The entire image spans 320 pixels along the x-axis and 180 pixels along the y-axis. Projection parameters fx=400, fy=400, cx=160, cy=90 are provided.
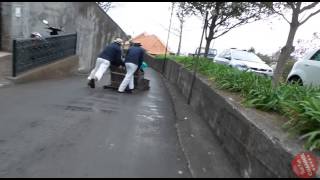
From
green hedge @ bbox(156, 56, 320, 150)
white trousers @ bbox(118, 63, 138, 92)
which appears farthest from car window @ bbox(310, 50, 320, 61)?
white trousers @ bbox(118, 63, 138, 92)

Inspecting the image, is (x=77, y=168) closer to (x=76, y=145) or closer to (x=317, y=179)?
(x=76, y=145)

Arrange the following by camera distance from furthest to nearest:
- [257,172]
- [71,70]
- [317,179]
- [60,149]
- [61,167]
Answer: [71,70] → [60,149] → [61,167] → [257,172] → [317,179]

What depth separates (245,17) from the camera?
15.8 meters

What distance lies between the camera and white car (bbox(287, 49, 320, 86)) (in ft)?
31.2

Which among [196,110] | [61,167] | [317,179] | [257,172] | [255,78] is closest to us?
[317,179]

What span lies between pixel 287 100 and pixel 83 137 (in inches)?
119

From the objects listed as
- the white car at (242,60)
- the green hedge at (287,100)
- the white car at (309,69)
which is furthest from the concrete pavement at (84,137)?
the white car at (242,60)

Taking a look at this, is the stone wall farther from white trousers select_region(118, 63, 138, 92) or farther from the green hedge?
white trousers select_region(118, 63, 138, 92)

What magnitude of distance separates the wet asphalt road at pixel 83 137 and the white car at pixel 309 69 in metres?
3.38

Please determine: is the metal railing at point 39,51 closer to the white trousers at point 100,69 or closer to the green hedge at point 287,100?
the white trousers at point 100,69

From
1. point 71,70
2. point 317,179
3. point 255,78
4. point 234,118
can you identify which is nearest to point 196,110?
point 255,78

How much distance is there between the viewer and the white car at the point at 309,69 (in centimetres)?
952

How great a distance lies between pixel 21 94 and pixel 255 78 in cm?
523

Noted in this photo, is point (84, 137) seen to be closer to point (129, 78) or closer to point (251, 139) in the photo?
point (251, 139)
